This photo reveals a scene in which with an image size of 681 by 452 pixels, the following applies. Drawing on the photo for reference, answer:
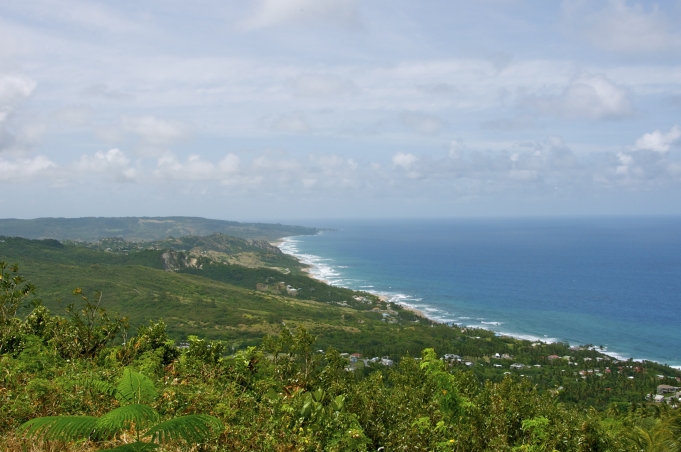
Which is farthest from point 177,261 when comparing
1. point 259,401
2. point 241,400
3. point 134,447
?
point 134,447

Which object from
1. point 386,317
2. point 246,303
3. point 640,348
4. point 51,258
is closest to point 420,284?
point 386,317

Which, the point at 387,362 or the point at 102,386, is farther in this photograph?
the point at 387,362

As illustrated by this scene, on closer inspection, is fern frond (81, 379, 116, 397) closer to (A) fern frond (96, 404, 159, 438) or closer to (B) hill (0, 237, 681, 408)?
(A) fern frond (96, 404, 159, 438)

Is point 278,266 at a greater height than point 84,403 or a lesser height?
lesser

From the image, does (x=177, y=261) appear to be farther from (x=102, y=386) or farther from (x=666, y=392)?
(x=102, y=386)

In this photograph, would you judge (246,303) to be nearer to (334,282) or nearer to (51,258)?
(334,282)

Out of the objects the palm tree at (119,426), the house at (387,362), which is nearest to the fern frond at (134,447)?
the palm tree at (119,426)
